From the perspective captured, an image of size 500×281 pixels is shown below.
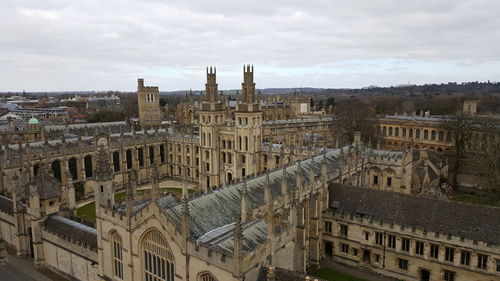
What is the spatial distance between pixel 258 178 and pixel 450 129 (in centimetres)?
4221

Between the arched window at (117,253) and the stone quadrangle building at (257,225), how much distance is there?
0.33ft

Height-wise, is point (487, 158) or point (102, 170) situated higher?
point (102, 170)

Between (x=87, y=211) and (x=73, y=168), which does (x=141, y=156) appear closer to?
(x=73, y=168)

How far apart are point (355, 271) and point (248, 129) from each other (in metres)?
25.0

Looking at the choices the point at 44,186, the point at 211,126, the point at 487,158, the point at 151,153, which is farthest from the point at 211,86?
the point at 487,158

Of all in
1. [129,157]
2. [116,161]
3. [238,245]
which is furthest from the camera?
[129,157]

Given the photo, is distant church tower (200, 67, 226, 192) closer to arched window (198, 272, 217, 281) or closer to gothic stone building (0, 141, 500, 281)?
gothic stone building (0, 141, 500, 281)

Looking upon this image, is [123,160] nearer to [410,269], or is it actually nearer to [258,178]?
[258,178]

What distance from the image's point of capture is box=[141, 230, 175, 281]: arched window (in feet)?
72.9

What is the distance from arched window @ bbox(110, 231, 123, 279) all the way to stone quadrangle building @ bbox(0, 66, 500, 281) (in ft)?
0.33

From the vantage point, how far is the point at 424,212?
3027 centimetres

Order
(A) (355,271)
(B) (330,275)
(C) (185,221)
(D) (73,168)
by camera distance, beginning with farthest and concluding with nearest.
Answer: (D) (73,168)
(A) (355,271)
(B) (330,275)
(C) (185,221)

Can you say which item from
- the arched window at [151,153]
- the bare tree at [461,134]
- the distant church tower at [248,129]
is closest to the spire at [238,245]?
the distant church tower at [248,129]

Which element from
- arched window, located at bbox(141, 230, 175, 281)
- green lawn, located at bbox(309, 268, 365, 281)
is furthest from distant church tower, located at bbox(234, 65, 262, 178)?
arched window, located at bbox(141, 230, 175, 281)
